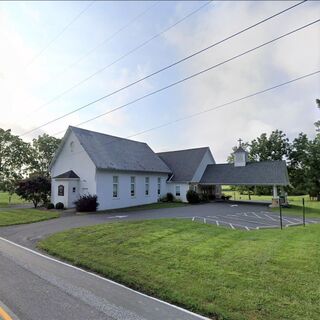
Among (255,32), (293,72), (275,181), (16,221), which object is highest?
(255,32)

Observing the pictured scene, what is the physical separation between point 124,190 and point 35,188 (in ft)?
28.3

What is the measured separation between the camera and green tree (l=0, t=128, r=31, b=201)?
139ft

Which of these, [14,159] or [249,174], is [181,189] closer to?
[249,174]

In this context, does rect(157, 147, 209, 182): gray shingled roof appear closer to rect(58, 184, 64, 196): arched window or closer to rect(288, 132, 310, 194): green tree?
rect(58, 184, 64, 196): arched window

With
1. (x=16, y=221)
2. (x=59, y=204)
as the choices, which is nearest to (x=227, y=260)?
(x=16, y=221)

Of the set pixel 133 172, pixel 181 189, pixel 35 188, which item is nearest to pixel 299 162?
pixel 181 189

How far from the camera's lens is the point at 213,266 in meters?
7.74

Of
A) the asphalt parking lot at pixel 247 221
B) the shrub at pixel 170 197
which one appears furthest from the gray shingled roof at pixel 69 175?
the asphalt parking lot at pixel 247 221

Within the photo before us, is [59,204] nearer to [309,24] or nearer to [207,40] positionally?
[207,40]

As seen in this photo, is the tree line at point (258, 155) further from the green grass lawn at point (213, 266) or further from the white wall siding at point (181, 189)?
the green grass lawn at point (213, 266)

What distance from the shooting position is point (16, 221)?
18500 mm

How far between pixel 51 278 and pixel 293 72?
1012 cm

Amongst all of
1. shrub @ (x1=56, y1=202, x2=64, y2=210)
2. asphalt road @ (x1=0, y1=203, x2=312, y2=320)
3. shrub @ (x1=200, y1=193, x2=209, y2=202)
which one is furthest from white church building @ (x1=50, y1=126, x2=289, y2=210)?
asphalt road @ (x1=0, y1=203, x2=312, y2=320)

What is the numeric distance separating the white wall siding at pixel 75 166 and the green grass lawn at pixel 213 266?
13.9 meters
